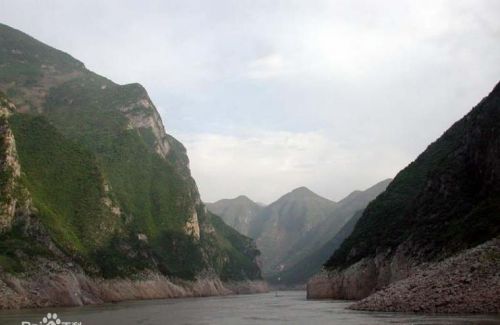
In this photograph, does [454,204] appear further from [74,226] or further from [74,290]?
[74,226]

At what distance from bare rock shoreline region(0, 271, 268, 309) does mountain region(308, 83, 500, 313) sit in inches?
1786

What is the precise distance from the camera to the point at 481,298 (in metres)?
48.7

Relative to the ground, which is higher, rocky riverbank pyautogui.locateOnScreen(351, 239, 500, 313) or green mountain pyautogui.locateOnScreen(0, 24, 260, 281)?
green mountain pyautogui.locateOnScreen(0, 24, 260, 281)

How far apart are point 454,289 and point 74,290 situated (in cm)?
7383

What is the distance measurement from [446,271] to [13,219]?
291ft

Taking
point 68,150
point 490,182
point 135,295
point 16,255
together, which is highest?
point 68,150

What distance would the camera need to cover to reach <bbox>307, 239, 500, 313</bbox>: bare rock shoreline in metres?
49.0

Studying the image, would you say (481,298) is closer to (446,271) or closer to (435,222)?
(446,271)

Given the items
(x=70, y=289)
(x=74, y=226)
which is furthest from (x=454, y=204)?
(x=74, y=226)

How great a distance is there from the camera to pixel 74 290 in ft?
335

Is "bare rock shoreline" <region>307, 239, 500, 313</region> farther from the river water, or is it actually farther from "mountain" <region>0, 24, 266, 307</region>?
"mountain" <region>0, 24, 266, 307</region>

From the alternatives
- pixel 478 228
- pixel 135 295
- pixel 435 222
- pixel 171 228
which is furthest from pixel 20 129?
pixel 478 228

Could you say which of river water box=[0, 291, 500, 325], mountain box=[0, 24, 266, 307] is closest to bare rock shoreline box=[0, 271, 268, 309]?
mountain box=[0, 24, 266, 307]

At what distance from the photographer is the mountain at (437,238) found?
53.6 m
